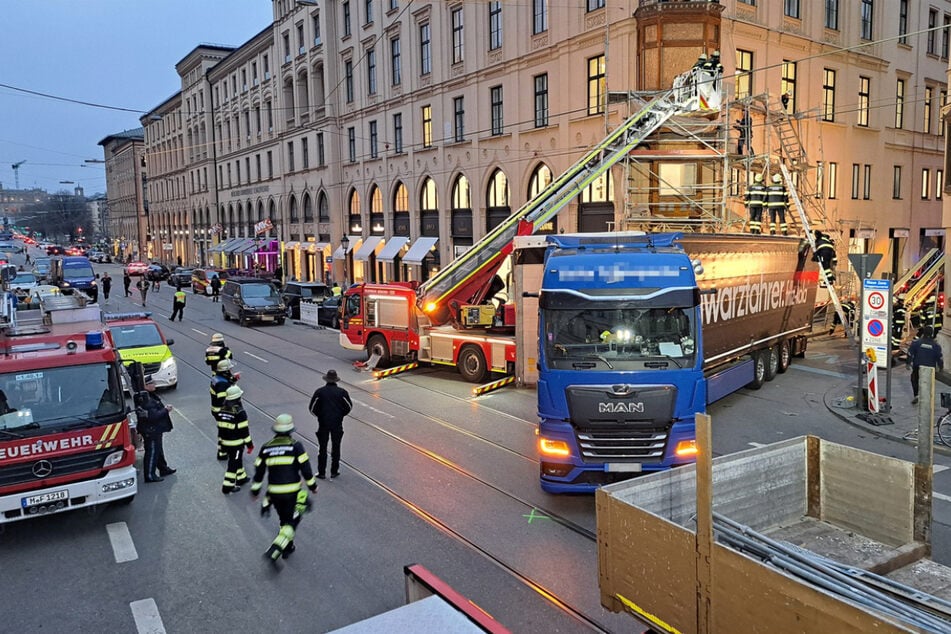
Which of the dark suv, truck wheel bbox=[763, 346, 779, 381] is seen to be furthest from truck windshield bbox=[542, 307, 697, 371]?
the dark suv

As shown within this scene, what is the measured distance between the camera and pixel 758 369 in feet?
56.6

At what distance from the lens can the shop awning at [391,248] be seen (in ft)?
137

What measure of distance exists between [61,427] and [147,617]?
2911 mm

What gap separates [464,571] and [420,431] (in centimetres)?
597

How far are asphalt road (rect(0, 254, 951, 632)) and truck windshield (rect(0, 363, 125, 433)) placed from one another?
1.50 meters

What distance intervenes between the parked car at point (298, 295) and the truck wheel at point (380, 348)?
42.9 ft

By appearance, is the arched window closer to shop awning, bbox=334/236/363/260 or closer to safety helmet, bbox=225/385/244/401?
shop awning, bbox=334/236/363/260

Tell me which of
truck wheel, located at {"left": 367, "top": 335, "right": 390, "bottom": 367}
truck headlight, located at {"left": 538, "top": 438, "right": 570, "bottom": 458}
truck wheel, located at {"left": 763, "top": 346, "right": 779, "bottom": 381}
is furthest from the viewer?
truck wheel, located at {"left": 367, "top": 335, "right": 390, "bottom": 367}

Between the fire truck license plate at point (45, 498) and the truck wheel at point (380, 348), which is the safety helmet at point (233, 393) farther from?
the truck wheel at point (380, 348)

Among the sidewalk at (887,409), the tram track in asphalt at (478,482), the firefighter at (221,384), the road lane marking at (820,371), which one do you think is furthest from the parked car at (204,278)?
the sidewalk at (887,409)

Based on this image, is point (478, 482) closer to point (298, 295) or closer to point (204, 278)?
point (298, 295)

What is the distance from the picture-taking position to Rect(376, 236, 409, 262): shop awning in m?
41.8

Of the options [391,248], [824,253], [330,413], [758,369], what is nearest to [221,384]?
[330,413]

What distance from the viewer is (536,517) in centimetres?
917
